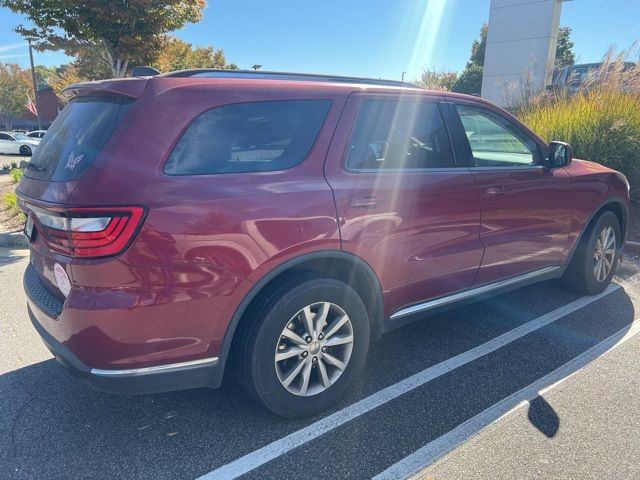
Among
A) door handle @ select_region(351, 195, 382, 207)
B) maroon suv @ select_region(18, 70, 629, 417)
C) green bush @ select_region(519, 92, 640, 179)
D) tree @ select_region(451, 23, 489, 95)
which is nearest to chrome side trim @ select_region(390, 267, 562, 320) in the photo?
maroon suv @ select_region(18, 70, 629, 417)

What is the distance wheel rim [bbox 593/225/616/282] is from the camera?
4.53 meters

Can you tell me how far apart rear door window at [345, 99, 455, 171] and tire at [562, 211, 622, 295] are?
202 cm

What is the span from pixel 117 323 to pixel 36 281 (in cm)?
90

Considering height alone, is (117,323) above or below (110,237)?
below

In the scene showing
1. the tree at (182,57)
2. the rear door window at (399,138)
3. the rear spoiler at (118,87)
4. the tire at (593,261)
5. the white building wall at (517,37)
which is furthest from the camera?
the white building wall at (517,37)

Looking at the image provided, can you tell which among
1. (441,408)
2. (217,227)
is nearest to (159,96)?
(217,227)

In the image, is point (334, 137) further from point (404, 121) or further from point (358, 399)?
point (358, 399)

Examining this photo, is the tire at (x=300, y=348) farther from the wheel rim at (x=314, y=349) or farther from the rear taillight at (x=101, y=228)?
the rear taillight at (x=101, y=228)

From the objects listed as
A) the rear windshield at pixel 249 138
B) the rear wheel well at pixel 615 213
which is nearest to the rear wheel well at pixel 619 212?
the rear wheel well at pixel 615 213

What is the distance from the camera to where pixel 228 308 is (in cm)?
233

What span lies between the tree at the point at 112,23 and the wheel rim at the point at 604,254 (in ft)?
28.8

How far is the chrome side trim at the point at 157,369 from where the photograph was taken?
220 cm

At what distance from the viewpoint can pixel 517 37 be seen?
1653cm

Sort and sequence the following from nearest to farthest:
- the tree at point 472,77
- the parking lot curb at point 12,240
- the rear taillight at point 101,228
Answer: the rear taillight at point 101,228 → the parking lot curb at point 12,240 → the tree at point 472,77
